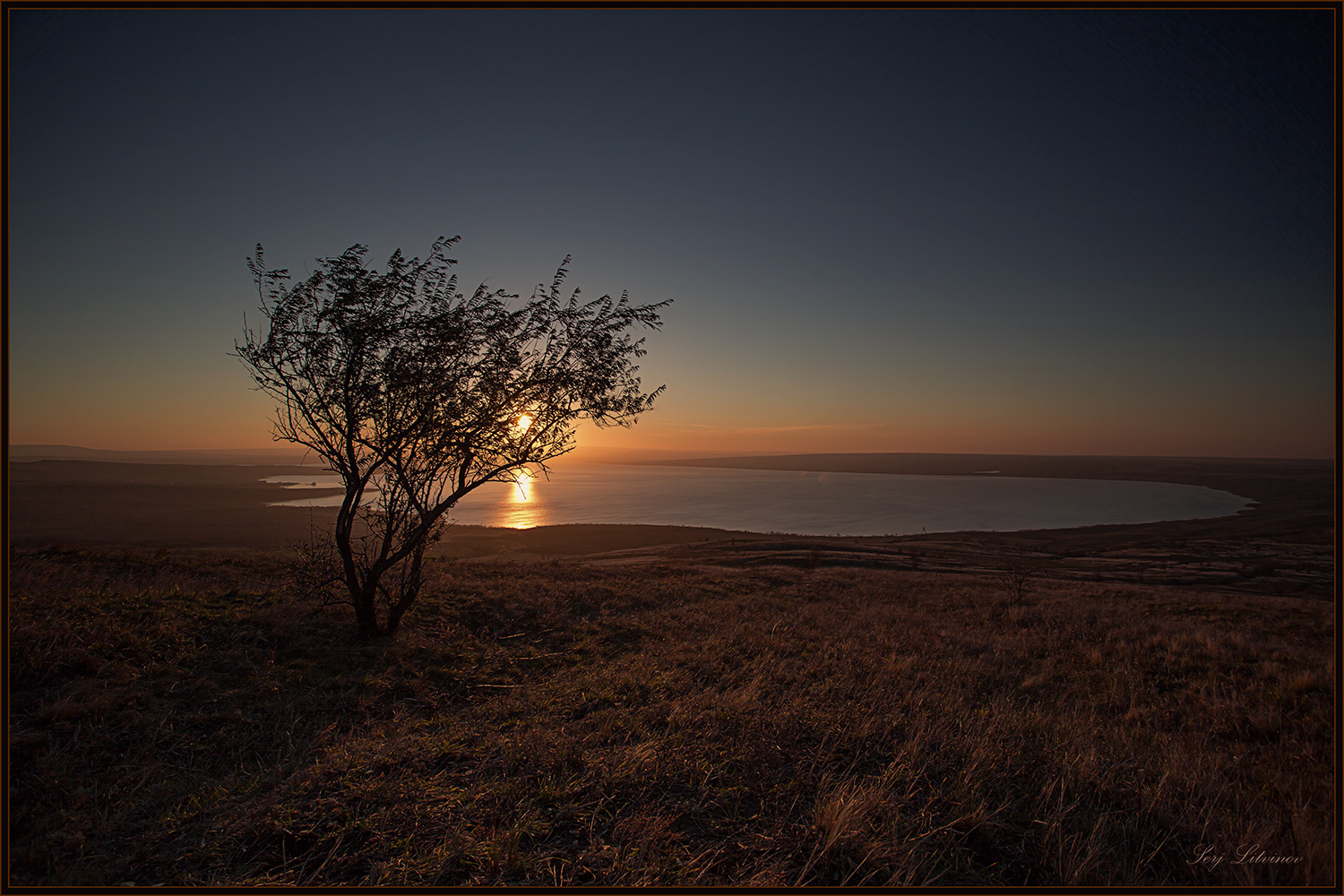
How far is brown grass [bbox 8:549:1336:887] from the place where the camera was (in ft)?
11.9

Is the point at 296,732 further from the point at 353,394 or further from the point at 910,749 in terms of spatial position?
the point at 910,749

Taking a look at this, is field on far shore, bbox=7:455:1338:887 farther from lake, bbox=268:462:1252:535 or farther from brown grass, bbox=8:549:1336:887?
lake, bbox=268:462:1252:535

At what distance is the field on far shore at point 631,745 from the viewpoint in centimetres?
364

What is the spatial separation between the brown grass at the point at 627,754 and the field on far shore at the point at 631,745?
0.03m

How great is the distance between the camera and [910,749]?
4.92 metres

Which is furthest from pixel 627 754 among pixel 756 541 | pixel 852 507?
pixel 852 507

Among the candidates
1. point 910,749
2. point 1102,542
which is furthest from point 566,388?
point 1102,542

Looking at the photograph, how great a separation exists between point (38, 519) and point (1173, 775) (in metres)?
78.6

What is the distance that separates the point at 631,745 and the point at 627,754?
42 cm

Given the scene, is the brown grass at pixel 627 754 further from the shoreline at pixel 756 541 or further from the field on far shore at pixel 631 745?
the shoreline at pixel 756 541

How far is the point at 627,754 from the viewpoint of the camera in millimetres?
4867

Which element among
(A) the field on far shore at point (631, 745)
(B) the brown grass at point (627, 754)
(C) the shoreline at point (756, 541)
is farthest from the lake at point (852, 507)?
(B) the brown grass at point (627, 754)

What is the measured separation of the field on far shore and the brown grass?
0.03 meters

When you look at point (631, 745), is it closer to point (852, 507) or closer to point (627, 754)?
point (627, 754)
